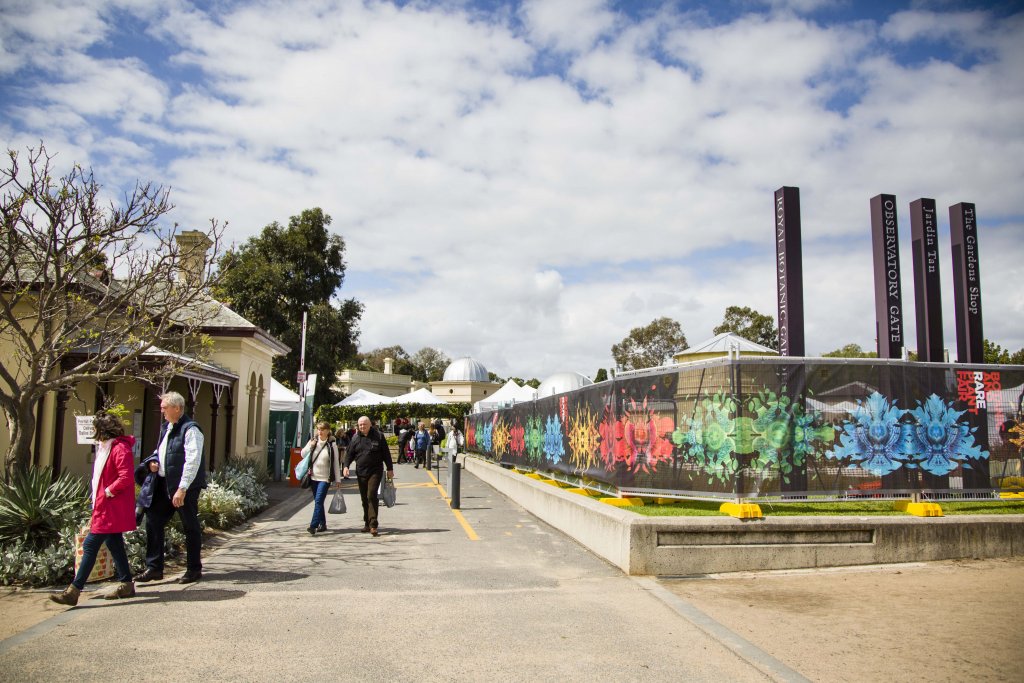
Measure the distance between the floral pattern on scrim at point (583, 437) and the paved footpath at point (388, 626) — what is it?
69.2 inches

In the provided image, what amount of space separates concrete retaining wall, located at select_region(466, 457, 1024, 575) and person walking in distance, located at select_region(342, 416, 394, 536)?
11.6 ft

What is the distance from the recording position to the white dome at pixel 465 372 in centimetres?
7994

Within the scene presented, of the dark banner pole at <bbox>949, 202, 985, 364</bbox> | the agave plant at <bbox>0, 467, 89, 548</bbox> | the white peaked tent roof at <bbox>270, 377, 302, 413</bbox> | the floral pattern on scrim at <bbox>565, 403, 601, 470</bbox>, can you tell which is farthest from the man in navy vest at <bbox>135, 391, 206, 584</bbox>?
the dark banner pole at <bbox>949, 202, 985, 364</bbox>

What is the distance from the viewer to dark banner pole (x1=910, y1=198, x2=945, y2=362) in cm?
2600

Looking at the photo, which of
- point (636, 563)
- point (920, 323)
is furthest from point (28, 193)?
point (920, 323)

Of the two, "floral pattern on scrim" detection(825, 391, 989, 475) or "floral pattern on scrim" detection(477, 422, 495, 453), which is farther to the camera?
"floral pattern on scrim" detection(477, 422, 495, 453)

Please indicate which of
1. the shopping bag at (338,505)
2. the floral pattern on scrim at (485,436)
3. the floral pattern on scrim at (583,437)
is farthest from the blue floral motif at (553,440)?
the floral pattern on scrim at (485,436)

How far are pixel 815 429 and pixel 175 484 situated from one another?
7.08 metres

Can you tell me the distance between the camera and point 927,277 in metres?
26.0

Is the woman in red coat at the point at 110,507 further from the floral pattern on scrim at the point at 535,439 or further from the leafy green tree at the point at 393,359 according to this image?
the leafy green tree at the point at 393,359

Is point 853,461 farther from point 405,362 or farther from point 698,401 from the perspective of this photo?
point 405,362

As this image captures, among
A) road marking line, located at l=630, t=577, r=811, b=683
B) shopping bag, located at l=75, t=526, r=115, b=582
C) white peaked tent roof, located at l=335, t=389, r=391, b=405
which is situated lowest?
road marking line, located at l=630, t=577, r=811, b=683

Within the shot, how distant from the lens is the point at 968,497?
9.69 metres

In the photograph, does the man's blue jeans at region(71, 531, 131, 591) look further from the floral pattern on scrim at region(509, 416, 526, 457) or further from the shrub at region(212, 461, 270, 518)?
the floral pattern on scrim at region(509, 416, 526, 457)
